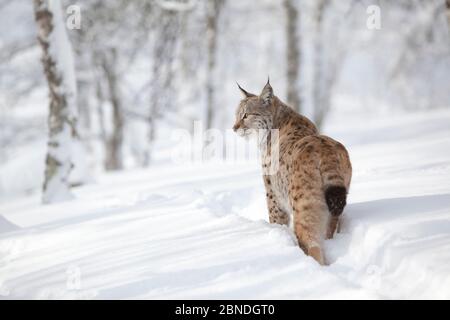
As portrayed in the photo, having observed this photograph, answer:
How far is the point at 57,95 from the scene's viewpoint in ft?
26.1

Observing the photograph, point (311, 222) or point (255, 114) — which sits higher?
point (255, 114)

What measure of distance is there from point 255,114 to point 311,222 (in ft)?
5.93

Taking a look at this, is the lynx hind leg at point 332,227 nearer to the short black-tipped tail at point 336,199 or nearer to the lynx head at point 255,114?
the short black-tipped tail at point 336,199

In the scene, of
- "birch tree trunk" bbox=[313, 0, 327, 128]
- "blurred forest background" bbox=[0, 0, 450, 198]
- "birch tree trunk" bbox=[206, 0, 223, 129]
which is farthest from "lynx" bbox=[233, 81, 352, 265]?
"birch tree trunk" bbox=[313, 0, 327, 128]

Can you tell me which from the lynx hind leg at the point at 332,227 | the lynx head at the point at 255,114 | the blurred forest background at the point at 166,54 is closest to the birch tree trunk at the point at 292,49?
the blurred forest background at the point at 166,54

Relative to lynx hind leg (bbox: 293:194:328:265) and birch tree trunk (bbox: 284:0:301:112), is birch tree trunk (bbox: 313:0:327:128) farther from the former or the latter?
lynx hind leg (bbox: 293:194:328:265)

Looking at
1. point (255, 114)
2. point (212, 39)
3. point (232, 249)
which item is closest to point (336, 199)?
point (232, 249)

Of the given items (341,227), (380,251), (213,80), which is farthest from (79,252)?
(213,80)

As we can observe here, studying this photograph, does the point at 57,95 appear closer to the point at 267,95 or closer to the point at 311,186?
the point at 267,95

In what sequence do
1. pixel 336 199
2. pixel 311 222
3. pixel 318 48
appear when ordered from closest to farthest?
1. pixel 336 199
2. pixel 311 222
3. pixel 318 48

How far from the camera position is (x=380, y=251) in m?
3.43

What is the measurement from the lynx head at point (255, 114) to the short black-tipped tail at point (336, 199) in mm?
1749

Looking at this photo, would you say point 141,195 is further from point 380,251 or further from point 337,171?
point 380,251

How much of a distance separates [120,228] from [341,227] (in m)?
2.31
